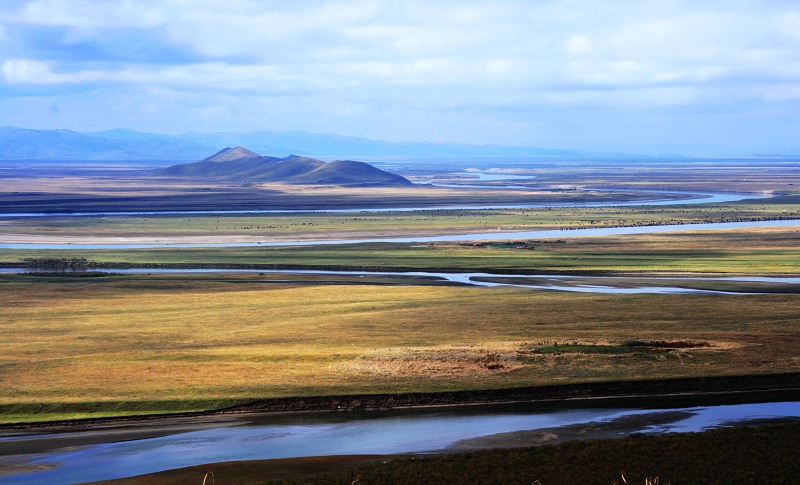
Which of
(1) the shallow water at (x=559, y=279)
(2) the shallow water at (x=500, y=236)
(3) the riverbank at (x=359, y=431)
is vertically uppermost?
(2) the shallow water at (x=500, y=236)

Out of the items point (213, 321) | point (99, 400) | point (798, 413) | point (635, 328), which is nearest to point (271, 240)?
point (213, 321)

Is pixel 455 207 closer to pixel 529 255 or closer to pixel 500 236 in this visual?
pixel 500 236

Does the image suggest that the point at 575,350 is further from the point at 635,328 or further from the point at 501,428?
the point at 501,428

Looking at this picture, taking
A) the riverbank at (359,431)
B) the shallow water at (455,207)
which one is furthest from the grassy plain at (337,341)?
the shallow water at (455,207)

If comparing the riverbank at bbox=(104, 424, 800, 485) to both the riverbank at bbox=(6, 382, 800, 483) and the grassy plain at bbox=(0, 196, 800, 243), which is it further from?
the grassy plain at bbox=(0, 196, 800, 243)

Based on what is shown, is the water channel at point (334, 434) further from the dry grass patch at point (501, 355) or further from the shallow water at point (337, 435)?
the dry grass patch at point (501, 355)

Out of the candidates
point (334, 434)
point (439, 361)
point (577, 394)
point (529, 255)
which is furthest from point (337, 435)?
point (529, 255)
